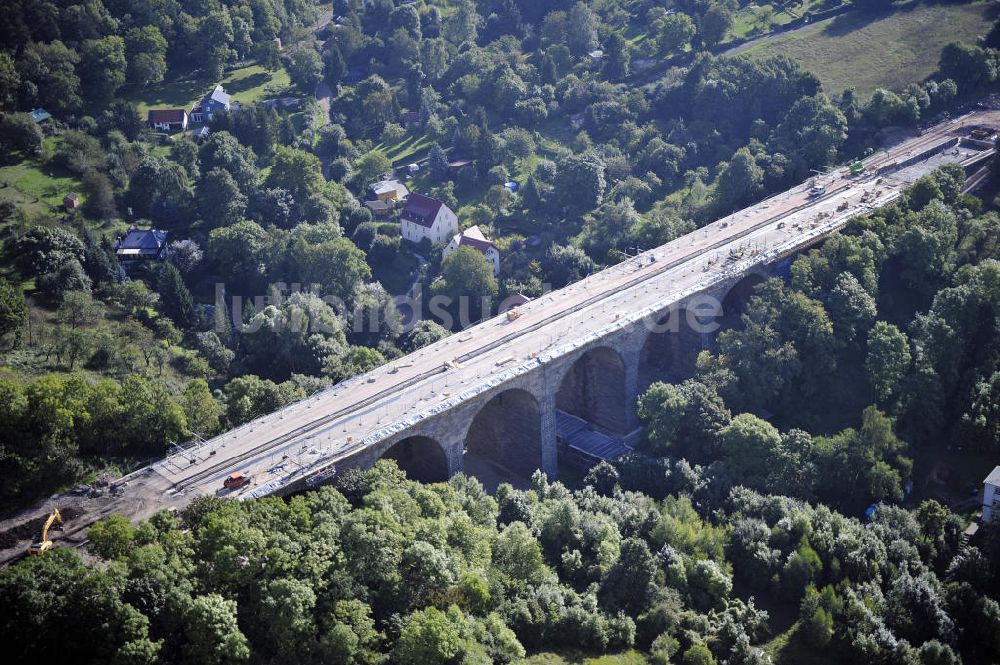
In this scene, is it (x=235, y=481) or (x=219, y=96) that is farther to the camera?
(x=219, y=96)

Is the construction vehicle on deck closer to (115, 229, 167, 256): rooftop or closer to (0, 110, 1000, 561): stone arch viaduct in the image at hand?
(0, 110, 1000, 561): stone arch viaduct

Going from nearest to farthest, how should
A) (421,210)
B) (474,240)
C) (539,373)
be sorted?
(539,373) < (474,240) < (421,210)

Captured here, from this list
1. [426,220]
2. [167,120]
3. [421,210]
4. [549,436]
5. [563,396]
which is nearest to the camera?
[549,436]

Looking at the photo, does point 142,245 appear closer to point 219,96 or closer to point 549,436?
point 219,96

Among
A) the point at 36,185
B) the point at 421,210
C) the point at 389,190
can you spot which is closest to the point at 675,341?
the point at 421,210

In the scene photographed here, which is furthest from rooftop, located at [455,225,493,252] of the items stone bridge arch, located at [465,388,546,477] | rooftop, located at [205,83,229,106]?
rooftop, located at [205,83,229,106]

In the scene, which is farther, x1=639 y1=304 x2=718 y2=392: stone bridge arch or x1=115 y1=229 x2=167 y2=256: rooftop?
x1=115 y1=229 x2=167 y2=256: rooftop

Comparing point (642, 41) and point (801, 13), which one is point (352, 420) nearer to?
point (642, 41)
